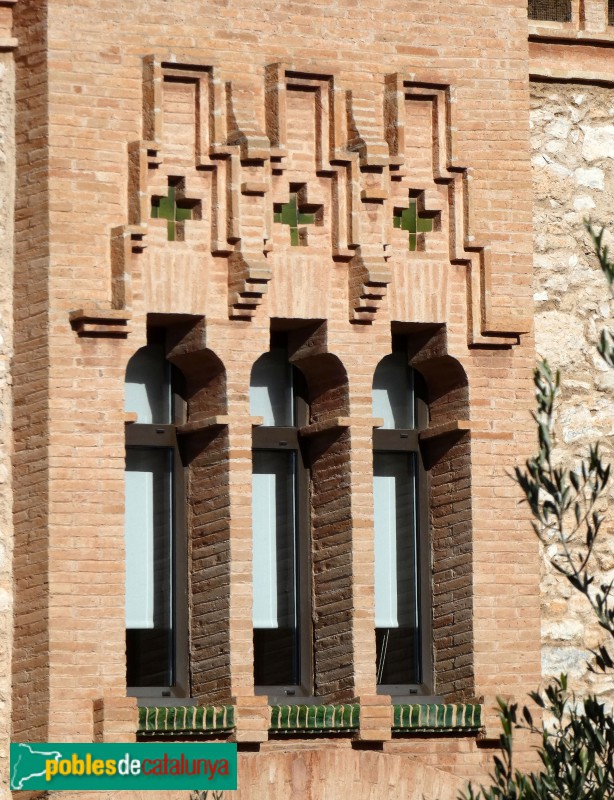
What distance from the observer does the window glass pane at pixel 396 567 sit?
1392 cm

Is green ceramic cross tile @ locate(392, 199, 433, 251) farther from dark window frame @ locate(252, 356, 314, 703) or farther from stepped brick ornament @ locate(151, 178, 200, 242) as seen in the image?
stepped brick ornament @ locate(151, 178, 200, 242)

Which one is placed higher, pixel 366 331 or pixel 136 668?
pixel 366 331

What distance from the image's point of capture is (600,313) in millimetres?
14531

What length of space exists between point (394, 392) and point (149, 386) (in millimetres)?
1794

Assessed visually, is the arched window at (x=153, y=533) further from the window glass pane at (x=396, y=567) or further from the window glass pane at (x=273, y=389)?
the window glass pane at (x=396, y=567)

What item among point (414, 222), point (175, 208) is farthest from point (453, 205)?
point (175, 208)

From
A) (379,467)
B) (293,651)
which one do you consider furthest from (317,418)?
(293,651)

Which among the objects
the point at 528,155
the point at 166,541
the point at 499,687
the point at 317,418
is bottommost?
the point at 499,687

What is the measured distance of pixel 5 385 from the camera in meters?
12.9

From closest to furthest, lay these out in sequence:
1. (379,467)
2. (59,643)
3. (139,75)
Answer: (59,643), (139,75), (379,467)

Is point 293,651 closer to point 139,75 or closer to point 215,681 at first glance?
point 215,681

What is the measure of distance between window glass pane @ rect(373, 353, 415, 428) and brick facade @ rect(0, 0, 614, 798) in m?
0.14

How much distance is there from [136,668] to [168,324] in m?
2.25

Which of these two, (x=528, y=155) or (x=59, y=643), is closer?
(x=59, y=643)
